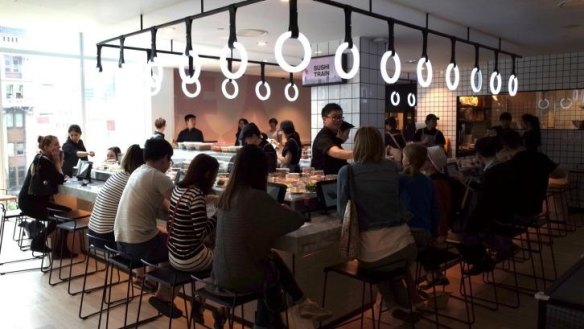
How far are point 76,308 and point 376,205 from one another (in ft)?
8.68

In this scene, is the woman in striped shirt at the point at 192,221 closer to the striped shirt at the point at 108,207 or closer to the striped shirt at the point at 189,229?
the striped shirt at the point at 189,229

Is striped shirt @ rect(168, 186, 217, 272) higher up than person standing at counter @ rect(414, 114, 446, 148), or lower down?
lower down

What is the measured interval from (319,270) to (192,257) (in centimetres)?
96

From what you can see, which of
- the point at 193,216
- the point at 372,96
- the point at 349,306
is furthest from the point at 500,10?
the point at 193,216

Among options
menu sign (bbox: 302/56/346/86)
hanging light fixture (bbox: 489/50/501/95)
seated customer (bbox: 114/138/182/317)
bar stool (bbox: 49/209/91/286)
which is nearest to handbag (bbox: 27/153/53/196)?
bar stool (bbox: 49/209/91/286)

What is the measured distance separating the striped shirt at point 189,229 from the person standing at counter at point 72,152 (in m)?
4.03

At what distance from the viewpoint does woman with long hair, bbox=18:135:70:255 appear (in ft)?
15.6

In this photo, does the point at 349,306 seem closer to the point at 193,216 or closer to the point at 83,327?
the point at 193,216

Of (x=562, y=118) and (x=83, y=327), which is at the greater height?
(x=562, y=118)

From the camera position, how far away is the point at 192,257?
284 cm

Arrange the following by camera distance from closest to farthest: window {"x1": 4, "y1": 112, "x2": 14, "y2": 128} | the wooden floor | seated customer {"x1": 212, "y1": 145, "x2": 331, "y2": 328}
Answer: seated customer {"x1": 212, "y1": 145, "x2": 331, "y2": 328}
the wooden floor
window {"x1": 4, "y1": 112, "x2": 14, "y2": 128}

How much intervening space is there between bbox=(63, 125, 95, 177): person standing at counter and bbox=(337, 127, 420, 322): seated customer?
464 centimetres

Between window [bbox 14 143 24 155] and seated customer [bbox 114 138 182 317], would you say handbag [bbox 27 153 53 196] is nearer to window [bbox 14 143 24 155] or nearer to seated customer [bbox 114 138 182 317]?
seated customer [bbox 114 138 182 317]

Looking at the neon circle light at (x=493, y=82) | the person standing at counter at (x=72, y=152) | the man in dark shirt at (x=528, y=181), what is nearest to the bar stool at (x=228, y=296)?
the man in dark shirt at (x=528, y=181)
